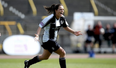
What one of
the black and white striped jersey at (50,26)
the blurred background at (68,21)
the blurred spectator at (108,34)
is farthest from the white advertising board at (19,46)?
the black and white striped jersey at (50,26)

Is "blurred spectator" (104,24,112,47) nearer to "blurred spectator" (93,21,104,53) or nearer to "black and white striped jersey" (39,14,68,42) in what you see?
"blurred spectator" (93,21,104,53)

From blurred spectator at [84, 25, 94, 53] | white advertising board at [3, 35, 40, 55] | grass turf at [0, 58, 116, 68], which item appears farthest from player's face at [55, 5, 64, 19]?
blurred spectator at [84, 25, 94, 53]

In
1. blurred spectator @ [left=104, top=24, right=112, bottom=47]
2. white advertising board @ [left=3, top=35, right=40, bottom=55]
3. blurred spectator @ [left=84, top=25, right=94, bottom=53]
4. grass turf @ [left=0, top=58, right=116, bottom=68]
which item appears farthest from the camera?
blurred spectator @ [left=104, top=24, right=112, bottom=47]

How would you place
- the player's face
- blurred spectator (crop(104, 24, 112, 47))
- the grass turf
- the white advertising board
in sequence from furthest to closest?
blurred spectator (crop(104, 24, 112, 47))
the white advertising board
the grass turf
the player's face

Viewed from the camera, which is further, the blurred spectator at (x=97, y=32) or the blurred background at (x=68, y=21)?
the blurred background at (x=68, y=21)

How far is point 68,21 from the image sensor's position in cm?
2016

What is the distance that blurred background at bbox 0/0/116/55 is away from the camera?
58.9 feet

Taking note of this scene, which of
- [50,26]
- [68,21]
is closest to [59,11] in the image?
[50,26]

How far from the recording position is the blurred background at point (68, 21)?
1795 cm

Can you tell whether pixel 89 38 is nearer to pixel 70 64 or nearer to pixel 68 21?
pixel 68 21

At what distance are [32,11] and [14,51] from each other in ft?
20.2

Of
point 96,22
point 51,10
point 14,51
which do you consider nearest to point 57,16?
point 51,10

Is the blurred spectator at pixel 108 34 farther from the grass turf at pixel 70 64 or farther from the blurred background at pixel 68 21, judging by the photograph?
the grass turf at pixel 70 64

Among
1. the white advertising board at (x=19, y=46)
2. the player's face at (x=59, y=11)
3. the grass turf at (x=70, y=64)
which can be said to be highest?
the player's face at (x=59, y=11)
